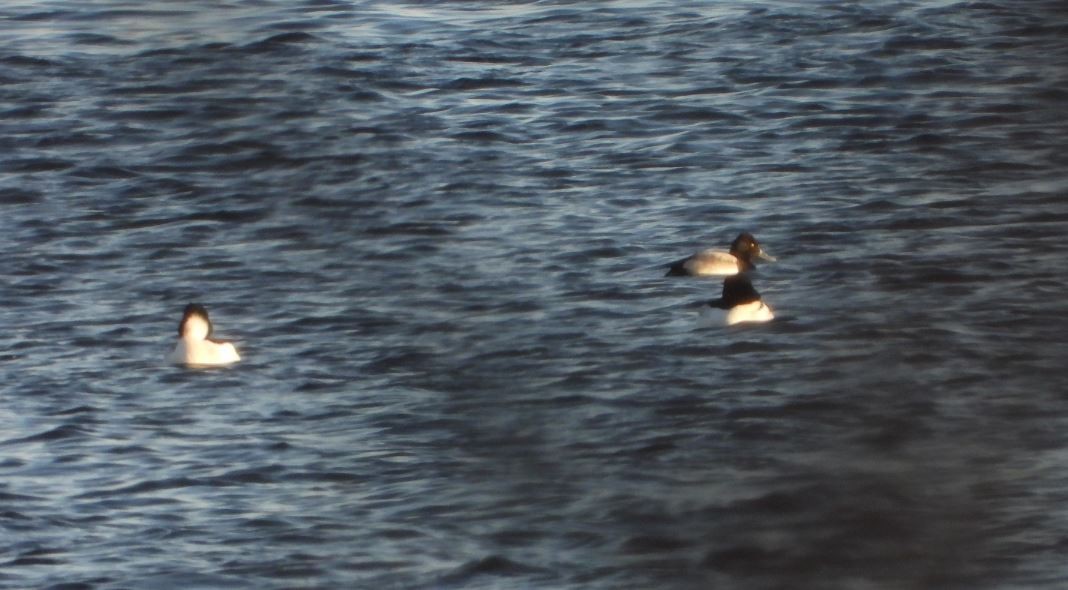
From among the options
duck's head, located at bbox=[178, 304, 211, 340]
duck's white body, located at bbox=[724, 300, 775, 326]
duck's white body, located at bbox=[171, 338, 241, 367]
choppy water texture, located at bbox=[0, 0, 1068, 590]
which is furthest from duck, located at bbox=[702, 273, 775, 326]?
duck's head, located at bbox=[178, 304, 211, 340]

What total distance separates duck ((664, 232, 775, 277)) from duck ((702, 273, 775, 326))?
0.62m

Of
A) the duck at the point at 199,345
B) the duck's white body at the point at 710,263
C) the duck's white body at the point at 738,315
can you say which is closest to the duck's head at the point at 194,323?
the duck at the point at 199,345

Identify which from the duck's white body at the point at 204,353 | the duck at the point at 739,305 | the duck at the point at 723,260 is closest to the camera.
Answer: the duck's white body at the point at 204,353

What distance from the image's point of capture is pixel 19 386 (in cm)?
1167

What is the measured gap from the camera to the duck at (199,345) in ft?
37.2

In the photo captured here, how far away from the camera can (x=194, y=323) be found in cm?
1305

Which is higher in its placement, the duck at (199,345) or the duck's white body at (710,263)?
the duck at (199,345)

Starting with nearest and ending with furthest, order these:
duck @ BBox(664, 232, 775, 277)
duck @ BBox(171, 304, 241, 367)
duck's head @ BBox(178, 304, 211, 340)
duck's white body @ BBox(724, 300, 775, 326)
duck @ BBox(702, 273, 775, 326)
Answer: duck @ BBox(171, 304, 241, 367), duck's white body @ BBox(724, 300, 775, 326), duck @ BBox(702, 273, 775, 326), duck's head @ BBox(178, 304, 211, 340), duck @ BBox(664, 232, 775, 277)

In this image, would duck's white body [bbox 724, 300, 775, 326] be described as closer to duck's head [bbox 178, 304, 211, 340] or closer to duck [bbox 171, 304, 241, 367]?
duck [bbox 171, 304, 241, 367]

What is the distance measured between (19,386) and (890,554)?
34.3 feet

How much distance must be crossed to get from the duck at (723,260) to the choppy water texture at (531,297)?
11.0 inches

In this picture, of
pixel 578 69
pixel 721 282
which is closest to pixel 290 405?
pixel 721 282

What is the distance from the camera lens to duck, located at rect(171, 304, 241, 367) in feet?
37.2

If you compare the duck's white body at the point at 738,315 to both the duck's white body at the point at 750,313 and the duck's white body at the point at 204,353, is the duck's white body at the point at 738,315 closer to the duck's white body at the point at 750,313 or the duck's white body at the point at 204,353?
the duck's white body at the point at 750,313
